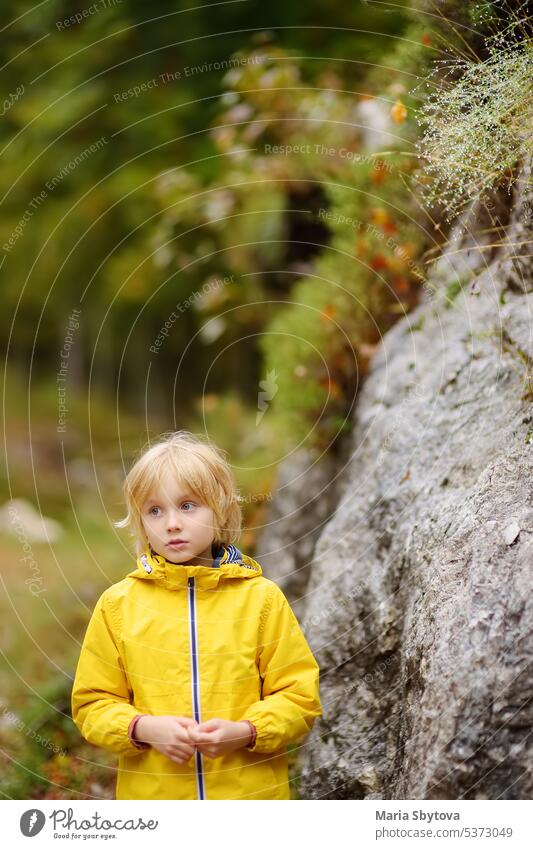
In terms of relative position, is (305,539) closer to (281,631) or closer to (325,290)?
(325,290)

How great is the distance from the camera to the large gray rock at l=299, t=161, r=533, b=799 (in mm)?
2107

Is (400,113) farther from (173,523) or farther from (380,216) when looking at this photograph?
(173,523)

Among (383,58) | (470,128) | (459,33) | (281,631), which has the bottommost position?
(281,631)

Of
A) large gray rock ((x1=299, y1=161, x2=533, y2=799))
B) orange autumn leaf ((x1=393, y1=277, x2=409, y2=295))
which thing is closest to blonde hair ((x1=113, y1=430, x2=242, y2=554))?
large gray rock ((x1=299, y1=161, x2=533, y2=799))

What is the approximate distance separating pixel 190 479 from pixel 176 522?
0.41 feet

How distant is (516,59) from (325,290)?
215 cm

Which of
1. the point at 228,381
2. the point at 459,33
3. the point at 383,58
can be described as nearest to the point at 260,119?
the point at 383,58

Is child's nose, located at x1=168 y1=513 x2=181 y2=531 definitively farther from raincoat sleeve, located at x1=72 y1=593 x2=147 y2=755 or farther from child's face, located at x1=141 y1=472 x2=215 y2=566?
raincoat sleeve, located at x1=72 y1=593 x2=147 y2=755

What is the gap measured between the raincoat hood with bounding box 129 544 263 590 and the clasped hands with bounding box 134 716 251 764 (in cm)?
34

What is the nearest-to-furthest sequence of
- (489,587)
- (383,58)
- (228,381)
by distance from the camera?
(489,587)
(383,58)
(228,381)

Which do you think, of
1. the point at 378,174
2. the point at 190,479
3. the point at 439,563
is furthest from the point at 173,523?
the point at 378,174

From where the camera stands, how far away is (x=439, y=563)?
8.26ft

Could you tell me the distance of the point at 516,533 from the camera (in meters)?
2.25

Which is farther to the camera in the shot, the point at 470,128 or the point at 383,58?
the point at 383,58
